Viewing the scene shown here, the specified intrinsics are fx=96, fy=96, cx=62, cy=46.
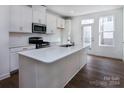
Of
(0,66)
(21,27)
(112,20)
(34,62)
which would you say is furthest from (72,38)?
(34,62)

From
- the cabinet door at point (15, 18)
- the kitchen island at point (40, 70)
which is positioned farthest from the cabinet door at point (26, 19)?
the kitchen island at point (40, 70)

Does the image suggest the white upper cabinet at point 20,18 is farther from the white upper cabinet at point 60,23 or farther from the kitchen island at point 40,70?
the white upper cabinet at point 60,23

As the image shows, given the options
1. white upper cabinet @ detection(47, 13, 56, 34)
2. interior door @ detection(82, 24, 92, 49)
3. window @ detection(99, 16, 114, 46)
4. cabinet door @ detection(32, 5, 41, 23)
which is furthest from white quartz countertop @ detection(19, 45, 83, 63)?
interior door @ detection(82, 24, 92, 49)

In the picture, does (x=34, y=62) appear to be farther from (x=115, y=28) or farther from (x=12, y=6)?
(x=115, y=28)

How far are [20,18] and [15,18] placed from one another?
19 cm

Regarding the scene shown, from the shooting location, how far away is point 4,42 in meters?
2.53

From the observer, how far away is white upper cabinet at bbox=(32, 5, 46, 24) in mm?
3793

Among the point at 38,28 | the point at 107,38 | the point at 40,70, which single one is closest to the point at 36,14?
the point at 38,28

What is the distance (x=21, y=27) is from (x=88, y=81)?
2.71 meters

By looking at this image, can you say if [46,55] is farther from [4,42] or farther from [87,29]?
[87,29]

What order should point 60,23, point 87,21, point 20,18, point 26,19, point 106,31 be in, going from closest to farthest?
point 20,18 → point 26,19 → point 106,31 → point 60,23 → point 87,21

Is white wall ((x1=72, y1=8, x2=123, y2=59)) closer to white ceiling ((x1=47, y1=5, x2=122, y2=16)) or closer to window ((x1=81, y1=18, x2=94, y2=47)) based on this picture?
window ((x1=81, y1=18, x2=94, y2=47))

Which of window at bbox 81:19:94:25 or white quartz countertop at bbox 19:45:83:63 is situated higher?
window at bbox 81:19:94:25

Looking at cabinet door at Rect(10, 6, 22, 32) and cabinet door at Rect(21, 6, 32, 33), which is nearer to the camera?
cabinet door at Rect(10, 6, 22, 32)
